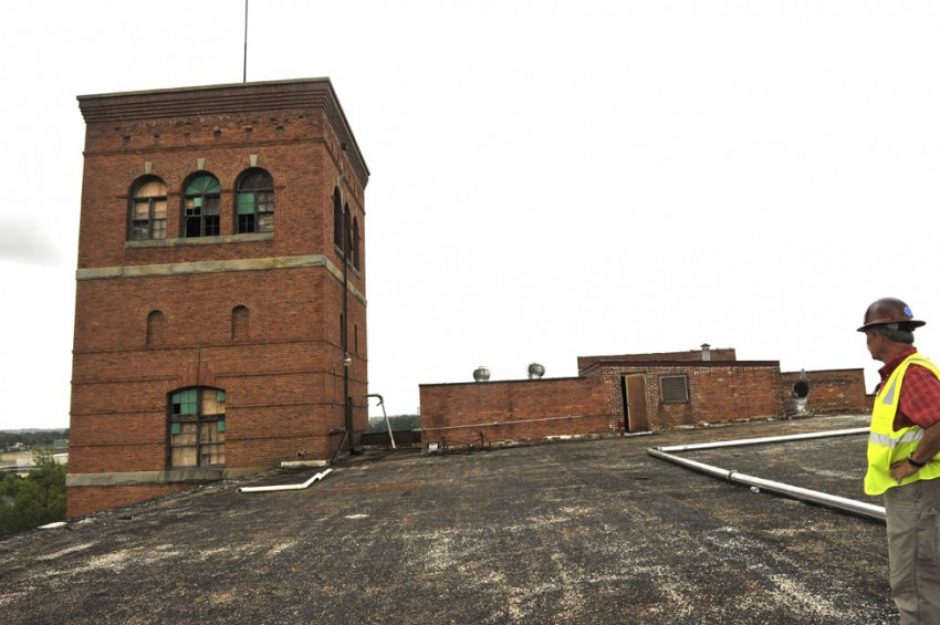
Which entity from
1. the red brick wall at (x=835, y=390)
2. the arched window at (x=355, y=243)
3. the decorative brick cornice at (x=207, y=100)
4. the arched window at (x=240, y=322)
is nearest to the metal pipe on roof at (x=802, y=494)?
the arched window at (x=240, y=322)

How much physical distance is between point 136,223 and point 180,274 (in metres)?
2.66

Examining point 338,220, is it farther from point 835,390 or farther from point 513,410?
point 835,390

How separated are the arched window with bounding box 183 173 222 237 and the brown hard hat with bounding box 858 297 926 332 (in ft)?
65.2

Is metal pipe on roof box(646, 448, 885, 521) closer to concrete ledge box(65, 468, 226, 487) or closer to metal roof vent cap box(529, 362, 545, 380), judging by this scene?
metal roof vent cap box(529, 362, 545, 380)

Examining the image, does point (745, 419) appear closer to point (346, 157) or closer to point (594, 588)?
point (346, 157)

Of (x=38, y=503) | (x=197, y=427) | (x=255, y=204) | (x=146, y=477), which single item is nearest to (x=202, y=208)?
(x=255, y=204)

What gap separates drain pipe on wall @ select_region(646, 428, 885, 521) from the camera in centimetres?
620

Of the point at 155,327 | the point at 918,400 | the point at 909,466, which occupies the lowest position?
the point at 909,466

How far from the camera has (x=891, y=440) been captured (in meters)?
3.30

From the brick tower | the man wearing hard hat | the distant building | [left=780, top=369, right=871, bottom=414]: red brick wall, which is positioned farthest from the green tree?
the man wearing hard hat

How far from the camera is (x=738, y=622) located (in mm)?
3885

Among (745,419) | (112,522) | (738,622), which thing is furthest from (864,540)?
(745,419)

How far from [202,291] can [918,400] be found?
19666mm

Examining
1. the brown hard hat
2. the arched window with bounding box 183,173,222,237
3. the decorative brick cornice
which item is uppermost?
the decorative brick cornice
